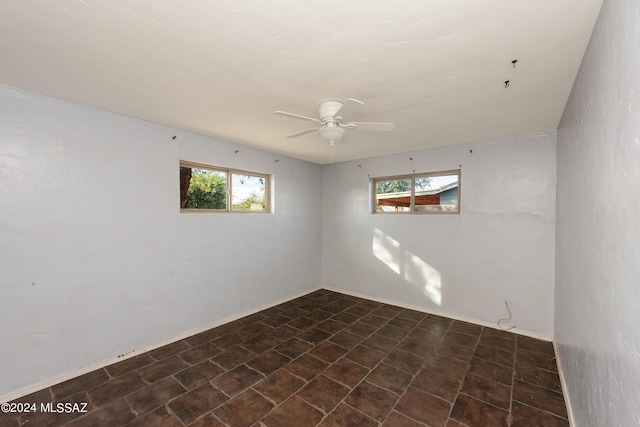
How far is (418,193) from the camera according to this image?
3.95m

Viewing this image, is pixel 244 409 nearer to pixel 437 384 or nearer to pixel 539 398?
pixel 437 384

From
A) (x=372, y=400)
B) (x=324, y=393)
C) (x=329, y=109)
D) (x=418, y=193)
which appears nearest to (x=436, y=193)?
(x=418, y=193)

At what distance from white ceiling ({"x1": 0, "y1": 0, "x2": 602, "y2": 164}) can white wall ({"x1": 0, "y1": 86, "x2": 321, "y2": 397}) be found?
307 millimetres

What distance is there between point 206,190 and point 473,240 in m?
3.44

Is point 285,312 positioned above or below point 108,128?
below

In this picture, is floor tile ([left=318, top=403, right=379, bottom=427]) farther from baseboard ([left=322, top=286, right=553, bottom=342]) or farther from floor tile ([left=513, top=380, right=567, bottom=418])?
baseboard ([left=322, top=286, right=553, bottom=342])

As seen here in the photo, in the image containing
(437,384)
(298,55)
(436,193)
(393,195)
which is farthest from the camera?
(393,195)

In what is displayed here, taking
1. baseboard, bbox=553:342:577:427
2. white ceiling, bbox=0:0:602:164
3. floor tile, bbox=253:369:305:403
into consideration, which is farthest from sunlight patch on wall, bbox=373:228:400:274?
floor tile, bbox=253:369:305:403

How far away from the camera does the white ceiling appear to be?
4.04 ft

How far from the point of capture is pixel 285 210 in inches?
167

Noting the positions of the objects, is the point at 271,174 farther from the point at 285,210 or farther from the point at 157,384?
the point at 157,384

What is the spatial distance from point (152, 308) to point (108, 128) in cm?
179

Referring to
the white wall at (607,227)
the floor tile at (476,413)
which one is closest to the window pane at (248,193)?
the floor tile at (476,413)

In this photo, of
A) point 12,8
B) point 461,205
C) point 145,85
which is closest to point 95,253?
point 145,85
